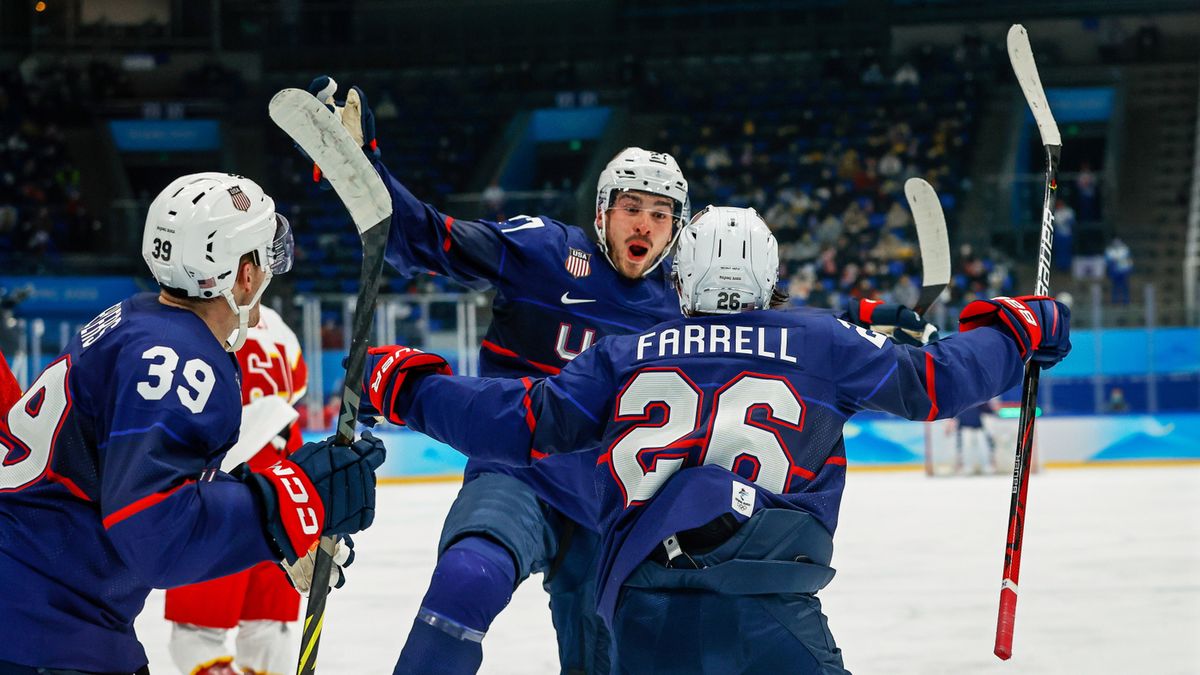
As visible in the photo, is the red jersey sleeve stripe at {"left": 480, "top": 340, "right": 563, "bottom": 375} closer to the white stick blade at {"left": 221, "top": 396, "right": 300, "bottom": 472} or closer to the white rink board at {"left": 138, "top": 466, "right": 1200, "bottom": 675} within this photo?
the white stick blade at {"left": 221, "top": 396, "right": 300, "bottom": 472}

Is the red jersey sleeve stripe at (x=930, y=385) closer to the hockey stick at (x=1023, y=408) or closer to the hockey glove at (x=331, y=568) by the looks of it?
the hockey stick at (x=1023, y=408)

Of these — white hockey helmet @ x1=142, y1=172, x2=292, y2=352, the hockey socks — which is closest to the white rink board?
the hockey socks

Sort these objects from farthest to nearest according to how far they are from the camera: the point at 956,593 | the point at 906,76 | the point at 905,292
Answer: the point at 906,76 → the point at 905,292 → the point at 956,593

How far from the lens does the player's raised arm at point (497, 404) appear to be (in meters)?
2.56

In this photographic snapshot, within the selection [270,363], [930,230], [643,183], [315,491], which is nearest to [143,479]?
[315,491]

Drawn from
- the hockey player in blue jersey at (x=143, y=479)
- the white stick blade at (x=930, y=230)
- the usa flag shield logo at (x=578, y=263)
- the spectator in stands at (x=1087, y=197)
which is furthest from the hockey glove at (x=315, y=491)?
the spectator in stands at (x=1087, y=197)

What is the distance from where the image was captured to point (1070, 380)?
10719 mm

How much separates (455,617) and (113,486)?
95 cm

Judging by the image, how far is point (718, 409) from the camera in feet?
7.88

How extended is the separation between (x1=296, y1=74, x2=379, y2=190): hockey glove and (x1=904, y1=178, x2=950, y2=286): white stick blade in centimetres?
149

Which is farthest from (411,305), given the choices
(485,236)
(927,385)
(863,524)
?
(927,385)

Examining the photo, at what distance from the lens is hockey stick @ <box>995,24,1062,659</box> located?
2.99m

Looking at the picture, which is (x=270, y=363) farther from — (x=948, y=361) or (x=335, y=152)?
(x=948, y=361)

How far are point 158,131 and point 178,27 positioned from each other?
226 cm
